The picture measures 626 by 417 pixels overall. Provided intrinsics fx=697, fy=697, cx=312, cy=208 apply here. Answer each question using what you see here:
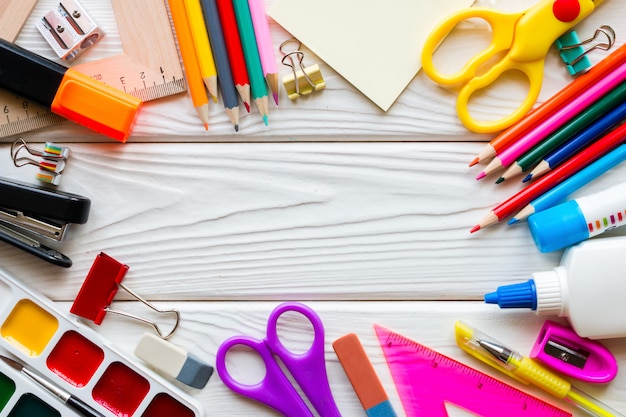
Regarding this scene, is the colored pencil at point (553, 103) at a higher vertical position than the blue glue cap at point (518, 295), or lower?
higher

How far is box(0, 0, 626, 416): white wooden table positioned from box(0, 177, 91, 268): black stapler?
0.03 meters

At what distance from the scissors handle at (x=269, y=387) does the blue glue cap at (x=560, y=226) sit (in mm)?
328

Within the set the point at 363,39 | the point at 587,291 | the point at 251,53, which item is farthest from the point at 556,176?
the point at 251,53

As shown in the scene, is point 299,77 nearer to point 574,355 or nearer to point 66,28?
point 66,28

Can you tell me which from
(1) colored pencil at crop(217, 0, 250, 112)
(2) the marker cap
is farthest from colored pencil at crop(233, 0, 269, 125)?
(2) the marker cap

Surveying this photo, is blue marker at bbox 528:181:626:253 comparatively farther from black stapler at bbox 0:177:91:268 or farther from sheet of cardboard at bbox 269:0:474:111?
black stapler at bbox 0:177:91:268

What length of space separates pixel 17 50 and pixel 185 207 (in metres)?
0.26

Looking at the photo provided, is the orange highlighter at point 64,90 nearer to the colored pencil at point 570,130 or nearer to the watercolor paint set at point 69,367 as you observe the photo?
the watercolor paint set at point 69,367

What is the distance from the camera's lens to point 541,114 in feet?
2.55

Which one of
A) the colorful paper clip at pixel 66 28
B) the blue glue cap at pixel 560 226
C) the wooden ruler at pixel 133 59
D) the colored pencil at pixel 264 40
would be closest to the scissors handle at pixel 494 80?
the blue glue cap at pixel 560 226

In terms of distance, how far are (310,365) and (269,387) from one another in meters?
0.05

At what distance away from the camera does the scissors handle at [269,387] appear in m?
0.80

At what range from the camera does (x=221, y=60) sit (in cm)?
79

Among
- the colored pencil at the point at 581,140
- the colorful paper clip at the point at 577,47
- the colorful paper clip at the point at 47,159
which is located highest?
the colorful paper clip at the point at 577,47
